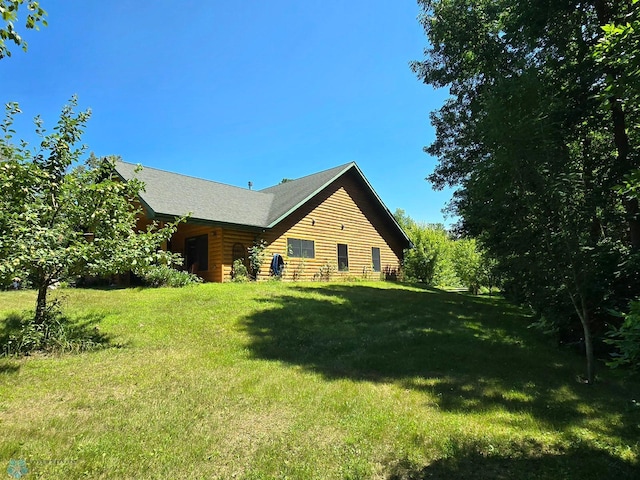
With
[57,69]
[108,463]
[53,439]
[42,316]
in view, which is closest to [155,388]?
[53,439]

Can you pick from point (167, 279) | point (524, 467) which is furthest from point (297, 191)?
point (524, 467)

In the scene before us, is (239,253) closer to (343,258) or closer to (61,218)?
(343,258)

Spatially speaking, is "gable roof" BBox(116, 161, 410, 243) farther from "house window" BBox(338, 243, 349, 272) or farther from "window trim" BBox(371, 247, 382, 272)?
"house window" BBox(338, 243, 349, 272)

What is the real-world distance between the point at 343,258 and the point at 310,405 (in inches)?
623

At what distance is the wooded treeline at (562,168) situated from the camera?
5254 mm

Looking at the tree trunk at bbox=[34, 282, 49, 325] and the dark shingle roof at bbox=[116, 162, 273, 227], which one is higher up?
the dark shingle roof at bbox=[116, 162, 273, 227]

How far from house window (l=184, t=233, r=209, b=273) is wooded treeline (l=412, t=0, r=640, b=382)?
11.7 meters

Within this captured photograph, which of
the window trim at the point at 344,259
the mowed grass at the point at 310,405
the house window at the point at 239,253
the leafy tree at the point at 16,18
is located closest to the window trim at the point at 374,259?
the window trim at the point at 344,259

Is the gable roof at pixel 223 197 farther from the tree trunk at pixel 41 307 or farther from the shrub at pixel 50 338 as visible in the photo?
the tree trunk at pixel 41 307

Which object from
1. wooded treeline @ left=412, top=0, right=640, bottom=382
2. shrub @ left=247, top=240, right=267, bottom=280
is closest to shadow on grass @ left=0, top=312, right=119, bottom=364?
wooded treeline @ left=412, top=0, right=640, bottom=382

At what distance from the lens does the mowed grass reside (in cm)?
337

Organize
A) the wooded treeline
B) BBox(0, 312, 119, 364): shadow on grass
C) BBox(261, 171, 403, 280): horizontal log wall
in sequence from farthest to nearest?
BBox(261, 171, 403, 280): horizontal log wall
BBox(0, 312, 119, 364): shadow on grass
the wooded treeline

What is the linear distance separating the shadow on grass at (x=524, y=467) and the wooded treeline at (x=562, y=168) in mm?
1497

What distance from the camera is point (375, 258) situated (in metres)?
22.5
